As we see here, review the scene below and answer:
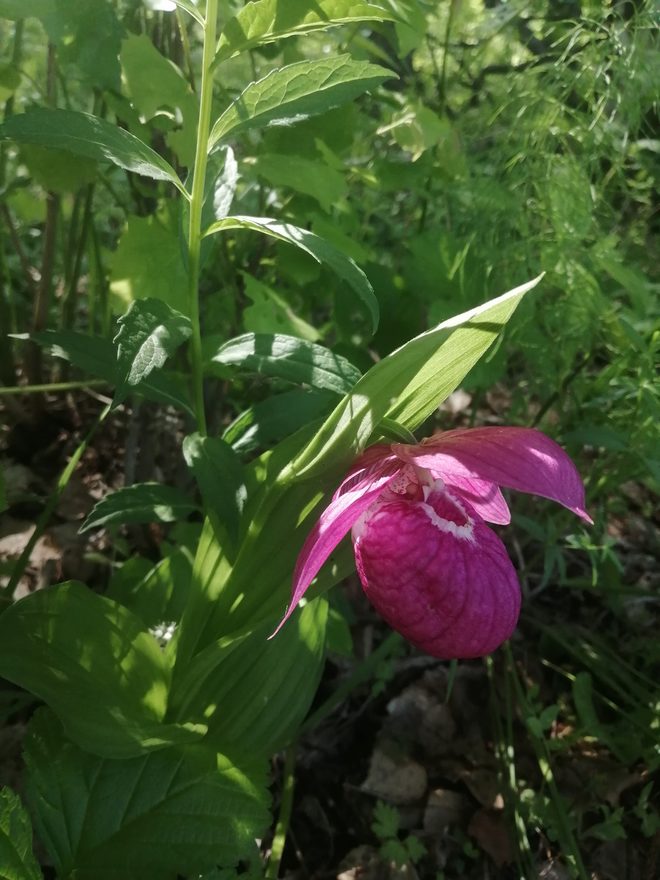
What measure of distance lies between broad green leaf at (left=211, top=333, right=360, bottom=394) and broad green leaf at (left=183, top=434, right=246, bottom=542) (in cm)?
10

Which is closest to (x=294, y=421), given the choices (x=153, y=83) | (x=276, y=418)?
(x=276, y=418)

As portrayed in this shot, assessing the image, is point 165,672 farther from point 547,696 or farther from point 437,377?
point 547,696

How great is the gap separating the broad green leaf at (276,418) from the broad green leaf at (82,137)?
11.7 inches

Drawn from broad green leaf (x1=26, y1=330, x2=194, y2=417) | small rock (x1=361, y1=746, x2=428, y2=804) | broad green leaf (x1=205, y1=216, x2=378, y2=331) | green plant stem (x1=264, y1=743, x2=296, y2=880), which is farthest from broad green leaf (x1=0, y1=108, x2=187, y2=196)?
small rock (x1=361, y1=746, x2=428, y2=804)

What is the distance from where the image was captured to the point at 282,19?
2.27 feet

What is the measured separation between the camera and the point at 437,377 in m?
0.71

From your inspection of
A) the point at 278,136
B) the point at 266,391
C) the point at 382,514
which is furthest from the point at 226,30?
the point at 266,391

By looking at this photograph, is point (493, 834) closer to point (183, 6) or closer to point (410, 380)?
point (410, 380)

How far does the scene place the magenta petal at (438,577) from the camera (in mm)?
698

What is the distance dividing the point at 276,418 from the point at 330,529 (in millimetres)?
252

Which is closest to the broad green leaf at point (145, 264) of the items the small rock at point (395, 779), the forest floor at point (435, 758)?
the forest floor at point (435, 758)

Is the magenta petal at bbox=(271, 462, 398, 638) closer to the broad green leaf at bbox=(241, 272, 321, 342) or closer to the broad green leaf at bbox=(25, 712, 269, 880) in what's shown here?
the broad green leaf at bbox=(25, 712, 269, 880)

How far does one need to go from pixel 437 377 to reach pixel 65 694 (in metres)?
0.59

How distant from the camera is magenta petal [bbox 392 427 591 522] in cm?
67
